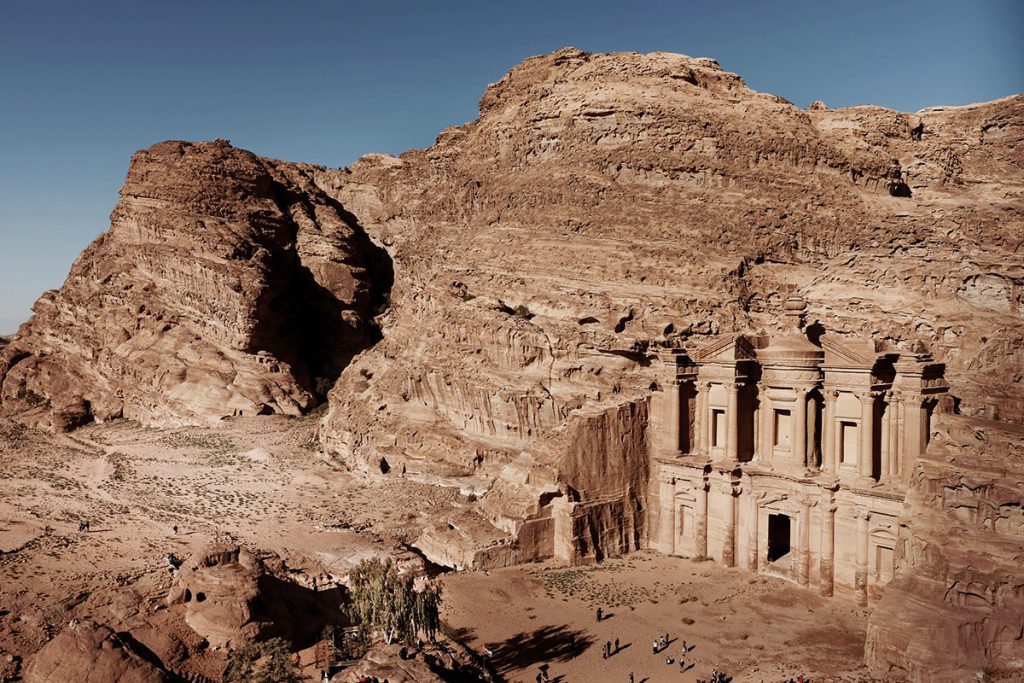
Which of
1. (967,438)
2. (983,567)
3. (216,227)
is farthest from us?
(216,227)

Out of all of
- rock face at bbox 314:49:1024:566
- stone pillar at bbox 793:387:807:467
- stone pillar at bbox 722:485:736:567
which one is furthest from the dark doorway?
rock face at bbox 314:49:1024:566

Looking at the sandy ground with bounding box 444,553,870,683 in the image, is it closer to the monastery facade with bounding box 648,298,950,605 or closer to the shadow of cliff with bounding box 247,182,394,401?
the monastery facade with bounding box 648,298,950,605

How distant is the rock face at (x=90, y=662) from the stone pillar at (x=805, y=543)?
20471 mm

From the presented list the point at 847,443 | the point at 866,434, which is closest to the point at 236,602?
the point at 866,434

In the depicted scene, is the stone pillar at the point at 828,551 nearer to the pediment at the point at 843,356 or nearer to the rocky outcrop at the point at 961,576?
the rocky outcrop at the point at 961,576

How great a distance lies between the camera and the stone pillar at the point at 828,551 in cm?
2472

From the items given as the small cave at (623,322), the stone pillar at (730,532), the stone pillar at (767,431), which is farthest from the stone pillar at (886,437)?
the small cave at (623,322)

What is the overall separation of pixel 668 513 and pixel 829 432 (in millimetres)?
7117

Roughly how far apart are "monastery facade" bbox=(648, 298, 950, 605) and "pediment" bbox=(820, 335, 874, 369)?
0.04m

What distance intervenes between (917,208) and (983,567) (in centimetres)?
2083

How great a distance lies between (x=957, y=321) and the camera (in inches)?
1109

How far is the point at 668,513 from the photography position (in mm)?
28938

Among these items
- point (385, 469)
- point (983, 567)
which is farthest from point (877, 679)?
point (385, 469)

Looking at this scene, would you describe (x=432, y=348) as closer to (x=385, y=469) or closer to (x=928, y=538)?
(x=385, y=469)
